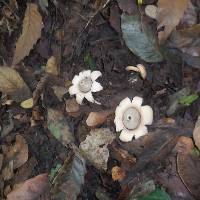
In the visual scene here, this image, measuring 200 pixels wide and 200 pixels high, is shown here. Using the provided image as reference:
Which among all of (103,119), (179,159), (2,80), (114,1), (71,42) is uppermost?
(114,1)

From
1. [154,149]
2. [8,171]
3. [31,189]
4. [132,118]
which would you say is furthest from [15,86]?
[154,149]

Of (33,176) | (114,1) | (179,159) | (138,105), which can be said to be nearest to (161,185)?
(179,159)

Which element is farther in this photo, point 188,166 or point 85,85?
point 85,85

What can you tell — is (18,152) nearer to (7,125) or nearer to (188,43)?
(7,125)

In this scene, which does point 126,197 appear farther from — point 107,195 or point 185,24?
point 185,24

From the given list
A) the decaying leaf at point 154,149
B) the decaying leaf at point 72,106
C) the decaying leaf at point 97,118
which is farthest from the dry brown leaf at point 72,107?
the decaying leaf at point 154,149

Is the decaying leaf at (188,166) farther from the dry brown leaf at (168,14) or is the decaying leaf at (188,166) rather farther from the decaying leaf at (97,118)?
the dry brown leaf at (168,14)
